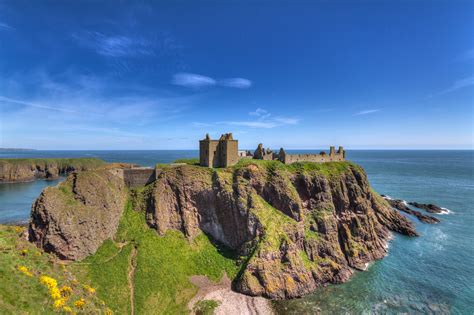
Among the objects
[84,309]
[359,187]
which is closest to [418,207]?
[359,187]

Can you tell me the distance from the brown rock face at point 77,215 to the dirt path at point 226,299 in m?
18.0

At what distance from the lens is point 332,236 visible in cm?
4897

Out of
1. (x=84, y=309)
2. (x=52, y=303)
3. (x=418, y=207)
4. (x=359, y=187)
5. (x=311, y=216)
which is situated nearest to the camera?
(x=52, y=303)

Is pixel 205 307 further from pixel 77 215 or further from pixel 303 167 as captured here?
pixel 303 167

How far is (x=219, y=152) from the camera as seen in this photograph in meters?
53.5

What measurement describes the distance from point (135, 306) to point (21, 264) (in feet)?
49.0

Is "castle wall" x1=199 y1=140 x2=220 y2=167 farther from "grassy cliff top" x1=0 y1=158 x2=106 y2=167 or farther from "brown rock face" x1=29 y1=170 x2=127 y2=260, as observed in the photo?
"grassy cliff top" x1=0 y1=158 x2=106 y2=167

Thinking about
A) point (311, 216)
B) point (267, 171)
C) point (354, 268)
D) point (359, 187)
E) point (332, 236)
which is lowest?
point (354, 268)

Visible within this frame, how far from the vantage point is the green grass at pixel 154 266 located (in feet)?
110

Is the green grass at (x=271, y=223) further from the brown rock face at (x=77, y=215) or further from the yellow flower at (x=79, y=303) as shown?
the yellow flower at (x=79, y=303)

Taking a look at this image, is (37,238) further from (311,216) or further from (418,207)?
(418,207)

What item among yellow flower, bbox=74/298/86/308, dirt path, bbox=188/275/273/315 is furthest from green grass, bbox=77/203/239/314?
yellow flower, bbox=74/298/86/308

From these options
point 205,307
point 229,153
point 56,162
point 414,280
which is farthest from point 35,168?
point 414,280

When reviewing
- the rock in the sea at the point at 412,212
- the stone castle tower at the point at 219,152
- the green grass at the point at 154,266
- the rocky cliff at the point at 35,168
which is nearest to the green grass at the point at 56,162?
the rocky cliff at the point at 35,168
